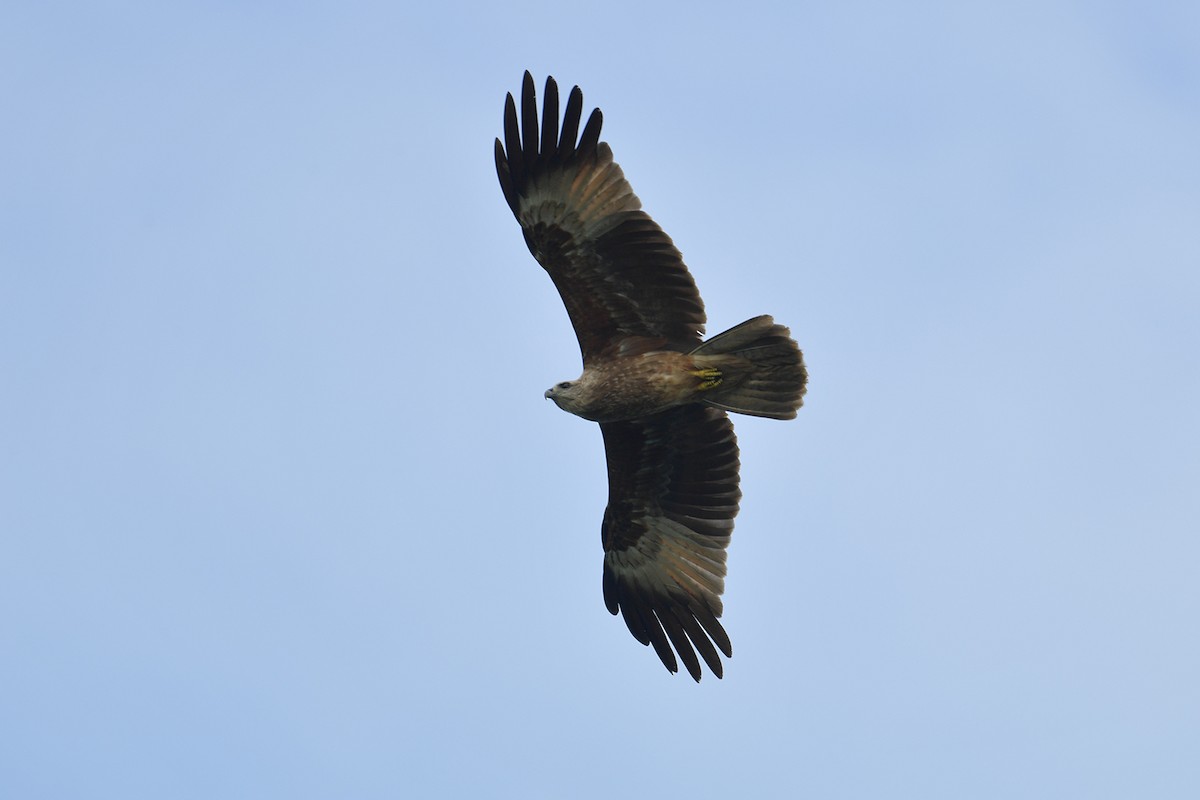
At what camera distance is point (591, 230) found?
1238 cm

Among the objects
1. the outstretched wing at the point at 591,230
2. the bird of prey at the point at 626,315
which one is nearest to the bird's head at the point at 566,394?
the bird of prey at the point at 626,315

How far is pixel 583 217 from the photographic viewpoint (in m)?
12.4

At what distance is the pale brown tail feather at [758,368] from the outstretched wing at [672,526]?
0.63 m

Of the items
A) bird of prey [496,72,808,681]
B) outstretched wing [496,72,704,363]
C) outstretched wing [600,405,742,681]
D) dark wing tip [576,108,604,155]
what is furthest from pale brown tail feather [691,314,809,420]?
dark wing tip [576,108,604,155]

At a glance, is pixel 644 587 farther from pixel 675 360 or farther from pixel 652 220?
pixel 652 220

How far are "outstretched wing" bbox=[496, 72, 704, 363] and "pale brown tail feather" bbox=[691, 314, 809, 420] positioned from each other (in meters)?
0.32

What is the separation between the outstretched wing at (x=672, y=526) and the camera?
13.3 metres

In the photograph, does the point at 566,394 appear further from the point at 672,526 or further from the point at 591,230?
the point at 672,526

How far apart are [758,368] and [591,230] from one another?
5.00 feet

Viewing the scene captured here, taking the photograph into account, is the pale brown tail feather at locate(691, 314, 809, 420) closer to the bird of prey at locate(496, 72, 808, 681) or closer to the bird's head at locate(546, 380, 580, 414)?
the bird of prey at locate(496, 72, 808, 681)

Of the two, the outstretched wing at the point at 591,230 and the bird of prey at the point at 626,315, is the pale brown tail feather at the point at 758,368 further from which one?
the outstretched wing at the point at 591,230


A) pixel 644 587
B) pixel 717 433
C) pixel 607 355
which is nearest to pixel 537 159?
pixel 607 355

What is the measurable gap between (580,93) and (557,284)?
1.39 metres

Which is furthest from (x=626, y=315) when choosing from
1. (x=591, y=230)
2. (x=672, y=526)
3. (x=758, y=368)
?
(x=672, y=526)
